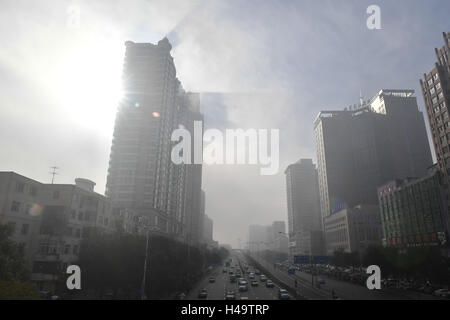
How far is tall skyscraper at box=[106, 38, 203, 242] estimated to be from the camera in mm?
114375

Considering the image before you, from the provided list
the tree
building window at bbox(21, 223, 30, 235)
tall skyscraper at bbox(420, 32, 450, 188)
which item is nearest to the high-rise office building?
tall skyscraper at bbox(420, 32, 450, 188)

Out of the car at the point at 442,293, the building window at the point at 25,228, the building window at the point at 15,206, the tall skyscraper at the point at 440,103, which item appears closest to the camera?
the building window at the point at 15,206

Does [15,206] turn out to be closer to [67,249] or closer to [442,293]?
[67,249]

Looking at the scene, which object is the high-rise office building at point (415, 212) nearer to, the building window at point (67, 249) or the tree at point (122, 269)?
the tree at point (122, 269)

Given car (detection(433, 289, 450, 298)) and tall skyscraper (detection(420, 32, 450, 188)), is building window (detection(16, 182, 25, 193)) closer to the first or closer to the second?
car (detection(433, 289, 450, 298))

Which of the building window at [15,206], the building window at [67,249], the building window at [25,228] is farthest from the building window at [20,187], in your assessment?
the building window at [67,249]

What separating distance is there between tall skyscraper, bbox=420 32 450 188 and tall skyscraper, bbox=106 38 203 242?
97.2 meters

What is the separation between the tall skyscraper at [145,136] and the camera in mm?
114375

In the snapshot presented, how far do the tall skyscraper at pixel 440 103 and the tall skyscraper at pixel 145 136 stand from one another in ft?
319

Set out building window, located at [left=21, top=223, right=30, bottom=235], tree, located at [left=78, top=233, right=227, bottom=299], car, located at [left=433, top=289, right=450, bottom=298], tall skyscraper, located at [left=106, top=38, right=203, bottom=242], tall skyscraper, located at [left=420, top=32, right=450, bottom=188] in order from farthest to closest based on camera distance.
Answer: tall skyscraper, located at [left=106, top=38, right=203, bottom=242] < tall skyscraper, located at [left=420, top=32, right=450, bottom=188] < building window, located at [left=21, top=223, right=30, bottom=235] < car, located at [left=433, top=289, right=450, bottom=298] < tree, located at [left=78, top=233, right=227, bottom=299]

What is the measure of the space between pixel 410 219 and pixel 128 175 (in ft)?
342

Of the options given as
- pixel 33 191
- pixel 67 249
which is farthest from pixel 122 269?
pixel 33 191

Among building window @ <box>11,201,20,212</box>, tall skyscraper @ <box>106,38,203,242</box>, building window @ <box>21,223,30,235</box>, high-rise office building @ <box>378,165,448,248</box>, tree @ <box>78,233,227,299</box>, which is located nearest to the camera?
tree @ <box>78,233,227,299</box>

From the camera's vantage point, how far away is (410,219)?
97.4 m
